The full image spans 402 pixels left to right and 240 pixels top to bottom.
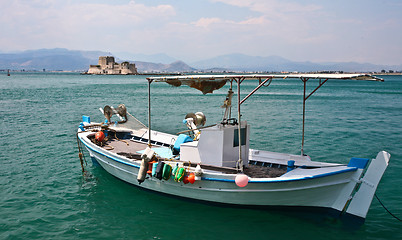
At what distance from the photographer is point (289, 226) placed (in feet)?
32.7

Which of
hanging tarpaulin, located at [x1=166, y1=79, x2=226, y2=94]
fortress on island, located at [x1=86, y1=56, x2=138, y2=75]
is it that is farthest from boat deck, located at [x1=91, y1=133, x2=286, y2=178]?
fortress on island, located at [x1=86, y1=56, x2=138, y2=75]

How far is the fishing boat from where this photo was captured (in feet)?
30.4

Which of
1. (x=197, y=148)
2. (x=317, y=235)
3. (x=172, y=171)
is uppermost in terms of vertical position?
(x=197, y=148)

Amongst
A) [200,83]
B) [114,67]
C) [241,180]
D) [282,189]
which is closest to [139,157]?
[200,83]

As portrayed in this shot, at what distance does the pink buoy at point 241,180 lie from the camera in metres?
9.57

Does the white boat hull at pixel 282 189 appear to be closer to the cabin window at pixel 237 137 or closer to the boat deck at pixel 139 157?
the boat deck at pixel 139 157

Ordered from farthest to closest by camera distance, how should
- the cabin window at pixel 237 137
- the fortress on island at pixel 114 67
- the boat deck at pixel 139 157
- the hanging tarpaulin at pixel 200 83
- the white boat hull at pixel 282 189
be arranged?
1. the fortress on island at pixel 114 67
2. the hanging tarpaulin at pixel 200 83
3. the cabin window at pixel 237 137
4. the boat deck at pixel 139 157
5. the white boat hull at pixel 282 189

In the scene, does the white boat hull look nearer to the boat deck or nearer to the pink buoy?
the pink buoy

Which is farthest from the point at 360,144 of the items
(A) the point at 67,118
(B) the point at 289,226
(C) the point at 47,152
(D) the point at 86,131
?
(A) the point at 67,118

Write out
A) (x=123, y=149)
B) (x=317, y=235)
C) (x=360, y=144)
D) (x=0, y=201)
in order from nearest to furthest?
(x=317, y=235) → (x=0, y=201) → (x=123, y=149) → (x=360, y=144)

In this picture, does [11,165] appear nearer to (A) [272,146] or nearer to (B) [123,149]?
(B) [123,149]

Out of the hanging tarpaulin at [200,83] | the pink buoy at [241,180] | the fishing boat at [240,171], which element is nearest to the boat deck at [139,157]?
the fishing boat at [240,171]

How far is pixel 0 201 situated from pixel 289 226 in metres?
10.5

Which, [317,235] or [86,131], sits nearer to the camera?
[317,235]
